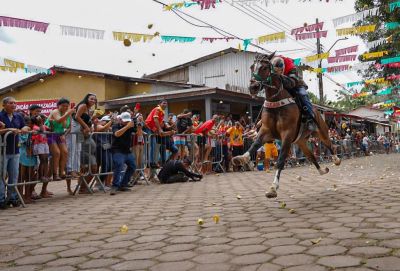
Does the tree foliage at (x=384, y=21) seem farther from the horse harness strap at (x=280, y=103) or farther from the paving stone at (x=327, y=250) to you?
the paving stone at (x=327, y=250)

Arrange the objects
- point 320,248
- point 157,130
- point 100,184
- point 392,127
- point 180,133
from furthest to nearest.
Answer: point 392,127 → point 180,133 → point 157,130 → point 100,184 → point 320,248

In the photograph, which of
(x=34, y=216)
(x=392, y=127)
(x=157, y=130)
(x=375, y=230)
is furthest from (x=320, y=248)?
(x=392, y=127)

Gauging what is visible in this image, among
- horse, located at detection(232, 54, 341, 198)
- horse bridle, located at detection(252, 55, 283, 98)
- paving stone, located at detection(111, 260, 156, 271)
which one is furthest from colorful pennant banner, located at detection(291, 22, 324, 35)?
paving stone, located at detection(111, 260, 156, 271)

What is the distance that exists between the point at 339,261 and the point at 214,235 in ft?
4.58

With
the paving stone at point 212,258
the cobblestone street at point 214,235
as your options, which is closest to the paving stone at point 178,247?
the cobblestone street at point 214,235

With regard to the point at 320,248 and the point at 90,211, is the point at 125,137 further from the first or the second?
the point at 320,248

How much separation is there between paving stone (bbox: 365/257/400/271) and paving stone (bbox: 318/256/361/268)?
0.09 metres

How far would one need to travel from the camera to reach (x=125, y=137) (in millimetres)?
8859

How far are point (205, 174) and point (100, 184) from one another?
17.4 feet

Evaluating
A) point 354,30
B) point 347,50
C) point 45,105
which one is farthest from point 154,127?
point 45,105

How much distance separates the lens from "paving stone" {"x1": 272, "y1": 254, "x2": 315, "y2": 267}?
289 centimetres

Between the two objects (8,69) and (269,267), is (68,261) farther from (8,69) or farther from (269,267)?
(8,69)

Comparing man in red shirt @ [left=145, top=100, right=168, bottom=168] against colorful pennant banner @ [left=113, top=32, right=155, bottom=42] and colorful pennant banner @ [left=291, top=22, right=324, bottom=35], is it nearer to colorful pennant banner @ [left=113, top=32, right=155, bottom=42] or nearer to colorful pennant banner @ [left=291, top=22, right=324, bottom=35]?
colorful pennant banner @ [left=113, top=32, right=155, bottom=42]

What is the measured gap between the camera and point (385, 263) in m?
2.75
